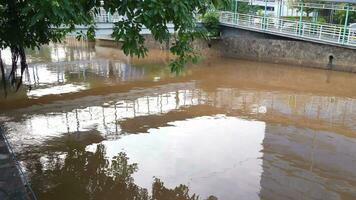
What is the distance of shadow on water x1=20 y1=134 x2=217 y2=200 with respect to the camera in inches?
274

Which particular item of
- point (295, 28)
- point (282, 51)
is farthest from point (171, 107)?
point (295, 28)

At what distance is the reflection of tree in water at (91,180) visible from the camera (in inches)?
273

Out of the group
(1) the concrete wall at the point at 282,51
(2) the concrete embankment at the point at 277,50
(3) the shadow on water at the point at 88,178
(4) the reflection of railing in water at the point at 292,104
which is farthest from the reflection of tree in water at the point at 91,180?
(1) the concrete wall at the point at 282,51

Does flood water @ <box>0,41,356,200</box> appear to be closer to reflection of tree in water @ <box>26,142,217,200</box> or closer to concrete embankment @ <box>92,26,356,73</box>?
reflection of tree in water @ <box>26,142,217,200</box>

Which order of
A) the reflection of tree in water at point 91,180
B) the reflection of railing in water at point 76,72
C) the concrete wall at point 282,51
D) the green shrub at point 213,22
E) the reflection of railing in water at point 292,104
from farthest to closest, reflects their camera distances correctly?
the green shrub at point 213,22, the concrete wall at point 282,51, the reflection of railing in water at point 76,72, the reflection of railing in water at point 292,104, the reflection of tree in water at point 91,180

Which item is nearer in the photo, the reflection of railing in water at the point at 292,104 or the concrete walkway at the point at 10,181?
the concrete walkway at the point at 10,181

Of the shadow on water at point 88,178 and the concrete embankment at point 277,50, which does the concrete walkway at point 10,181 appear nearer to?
the shadow on water at point 88,178

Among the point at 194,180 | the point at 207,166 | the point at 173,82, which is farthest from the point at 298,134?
the point at 173,82

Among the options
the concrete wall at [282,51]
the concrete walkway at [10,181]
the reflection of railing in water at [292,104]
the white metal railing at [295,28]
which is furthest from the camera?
the concrete wall at [282,51]

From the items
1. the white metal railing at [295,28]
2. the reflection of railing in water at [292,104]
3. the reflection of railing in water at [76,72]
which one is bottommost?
the reflection of railing in water at [292,104]

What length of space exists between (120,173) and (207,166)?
187cm

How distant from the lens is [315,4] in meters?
19.5

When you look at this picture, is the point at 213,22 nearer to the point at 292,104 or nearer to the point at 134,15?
the point at 292,104

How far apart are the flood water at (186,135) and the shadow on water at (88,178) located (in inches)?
0.9
